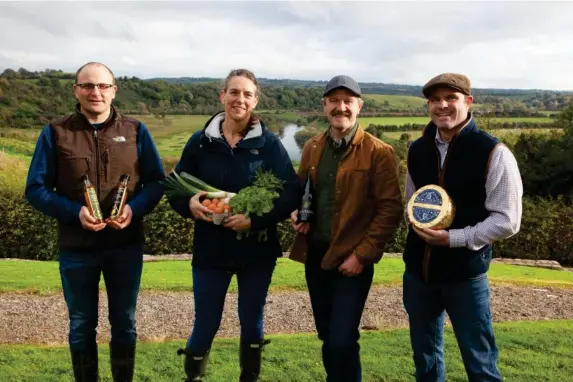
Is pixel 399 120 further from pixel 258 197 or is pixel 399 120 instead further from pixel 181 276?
pixel 258 197

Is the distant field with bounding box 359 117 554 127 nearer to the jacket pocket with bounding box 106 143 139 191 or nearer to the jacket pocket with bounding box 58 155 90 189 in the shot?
the jacket pocket with bounding box 106 143 139 191

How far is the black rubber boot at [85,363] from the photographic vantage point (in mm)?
4742

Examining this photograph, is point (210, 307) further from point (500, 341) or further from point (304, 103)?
point (304, 103)

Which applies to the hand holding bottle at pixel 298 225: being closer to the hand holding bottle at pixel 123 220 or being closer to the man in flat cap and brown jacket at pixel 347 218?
the man in flat cap and brown jacket at pixel 347 218

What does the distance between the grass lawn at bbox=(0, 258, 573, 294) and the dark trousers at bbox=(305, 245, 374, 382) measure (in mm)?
7028

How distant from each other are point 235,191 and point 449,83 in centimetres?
194

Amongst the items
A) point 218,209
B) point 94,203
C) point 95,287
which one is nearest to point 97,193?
point 94,203

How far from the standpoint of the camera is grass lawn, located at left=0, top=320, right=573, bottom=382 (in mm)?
5871

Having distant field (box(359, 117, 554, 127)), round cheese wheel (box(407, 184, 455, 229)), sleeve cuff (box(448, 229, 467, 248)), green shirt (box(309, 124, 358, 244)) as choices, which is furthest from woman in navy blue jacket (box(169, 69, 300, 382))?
distant field (box(359, 117, 554, 127))

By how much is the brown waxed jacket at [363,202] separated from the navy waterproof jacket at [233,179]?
1.49 ft

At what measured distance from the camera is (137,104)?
3466 cm

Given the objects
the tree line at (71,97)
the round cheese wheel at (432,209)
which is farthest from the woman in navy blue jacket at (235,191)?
the tree line at (71,97)

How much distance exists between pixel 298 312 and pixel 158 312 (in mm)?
2671

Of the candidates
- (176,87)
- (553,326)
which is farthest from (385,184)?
(176,87)
